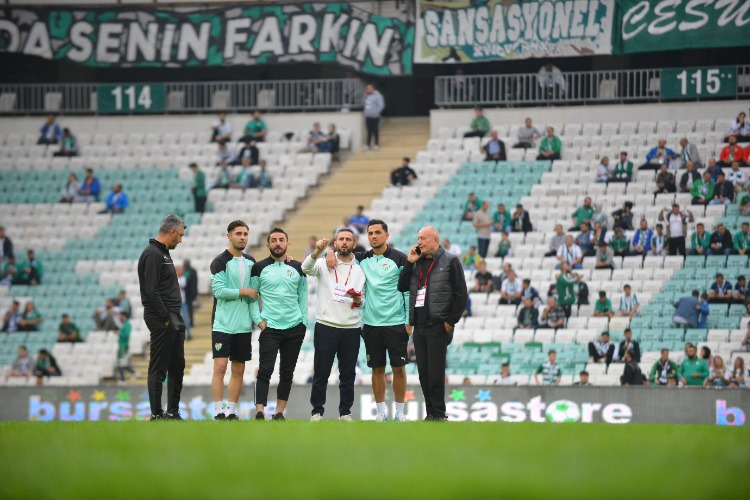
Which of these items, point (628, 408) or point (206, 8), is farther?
point (206, 8)

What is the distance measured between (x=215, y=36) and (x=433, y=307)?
23.4 m

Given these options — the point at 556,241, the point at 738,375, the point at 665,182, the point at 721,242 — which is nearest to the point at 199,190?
the point at 556,241

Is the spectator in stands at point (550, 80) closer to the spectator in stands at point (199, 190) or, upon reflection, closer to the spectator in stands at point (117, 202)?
the spectator in stands at point (199, 190)

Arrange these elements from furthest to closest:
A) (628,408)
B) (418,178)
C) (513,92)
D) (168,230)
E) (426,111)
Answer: (426,111) → (513,92) → (418,178) → (628,408) → (168,230)

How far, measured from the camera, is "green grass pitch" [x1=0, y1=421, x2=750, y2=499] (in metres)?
7.91

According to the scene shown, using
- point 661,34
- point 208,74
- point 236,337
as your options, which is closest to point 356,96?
point 208,74

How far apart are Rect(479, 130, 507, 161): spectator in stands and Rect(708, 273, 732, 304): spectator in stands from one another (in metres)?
7.35

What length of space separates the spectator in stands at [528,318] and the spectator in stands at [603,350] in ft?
5.21

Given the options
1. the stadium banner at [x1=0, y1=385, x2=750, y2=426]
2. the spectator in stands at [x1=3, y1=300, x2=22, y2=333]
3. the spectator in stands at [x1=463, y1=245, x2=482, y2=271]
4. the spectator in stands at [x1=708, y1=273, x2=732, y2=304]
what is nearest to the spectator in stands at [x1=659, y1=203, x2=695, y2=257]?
the spectator in stands at [x1=708, y1=273, x2=732, y2=304]

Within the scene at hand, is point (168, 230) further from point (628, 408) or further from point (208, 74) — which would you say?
point (208, 74)

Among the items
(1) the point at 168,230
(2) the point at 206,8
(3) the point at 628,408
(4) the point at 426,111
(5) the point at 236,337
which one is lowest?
(3) the point at 628,408

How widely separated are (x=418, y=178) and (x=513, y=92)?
3.97 meters

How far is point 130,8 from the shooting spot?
36.7m

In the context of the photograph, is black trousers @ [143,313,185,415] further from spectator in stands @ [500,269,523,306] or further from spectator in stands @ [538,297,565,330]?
spectator in stands @ [500,269,523,306]
